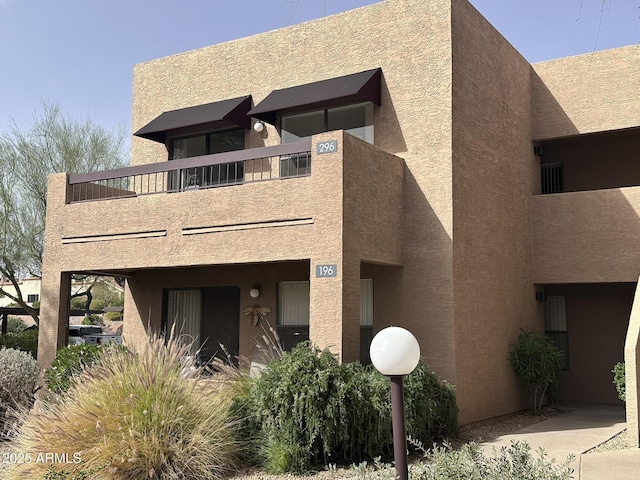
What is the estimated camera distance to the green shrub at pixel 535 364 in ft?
47.5

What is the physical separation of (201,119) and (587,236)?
29.6 feet

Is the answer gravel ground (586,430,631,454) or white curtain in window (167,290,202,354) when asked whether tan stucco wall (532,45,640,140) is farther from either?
white curtain in window (167,290,202,354)

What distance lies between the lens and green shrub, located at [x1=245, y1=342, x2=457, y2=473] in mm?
9461

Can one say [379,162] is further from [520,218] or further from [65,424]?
[65,424]

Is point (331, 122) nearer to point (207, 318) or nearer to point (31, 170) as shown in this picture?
point (207, 318)

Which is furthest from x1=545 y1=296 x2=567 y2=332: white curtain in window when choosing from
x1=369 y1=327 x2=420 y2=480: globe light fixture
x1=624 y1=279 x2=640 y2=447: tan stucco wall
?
x1=369 y1=327 x2=420 y2=480: globe light fixture

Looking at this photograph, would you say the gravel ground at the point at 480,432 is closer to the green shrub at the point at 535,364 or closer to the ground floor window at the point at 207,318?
the green shrub at the point at 535,364

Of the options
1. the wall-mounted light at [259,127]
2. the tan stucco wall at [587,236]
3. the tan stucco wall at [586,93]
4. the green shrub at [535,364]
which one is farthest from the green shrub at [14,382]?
the tan stucco wall at [586,93]

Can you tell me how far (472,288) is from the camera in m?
13.5

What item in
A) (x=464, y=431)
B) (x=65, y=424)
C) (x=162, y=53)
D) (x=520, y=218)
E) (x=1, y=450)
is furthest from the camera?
(x=162, y=53)

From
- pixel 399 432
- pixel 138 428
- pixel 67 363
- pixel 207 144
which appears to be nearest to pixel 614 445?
pixel 399 432

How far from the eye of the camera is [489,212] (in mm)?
14422

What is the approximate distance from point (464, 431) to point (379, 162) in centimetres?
510

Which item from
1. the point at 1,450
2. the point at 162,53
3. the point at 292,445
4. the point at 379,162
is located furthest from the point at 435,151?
the point at 1,450
